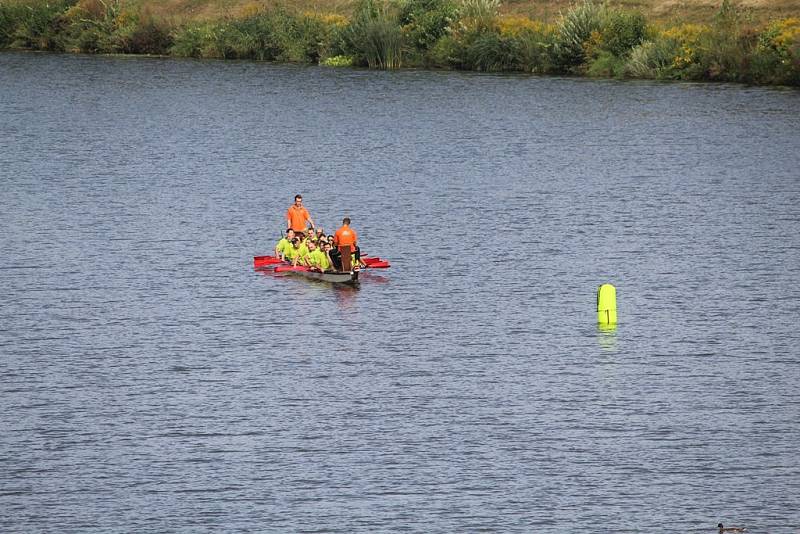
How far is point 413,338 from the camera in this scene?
40.0 meters

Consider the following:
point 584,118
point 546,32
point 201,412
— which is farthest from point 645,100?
point 201,412

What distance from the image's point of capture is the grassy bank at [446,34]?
9519cm

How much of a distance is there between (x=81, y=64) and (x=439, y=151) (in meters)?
55.3

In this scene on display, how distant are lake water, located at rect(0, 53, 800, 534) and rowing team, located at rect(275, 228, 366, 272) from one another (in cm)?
72

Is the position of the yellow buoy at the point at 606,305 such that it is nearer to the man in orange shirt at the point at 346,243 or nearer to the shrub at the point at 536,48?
the man in orange shirt at the point at 346,243

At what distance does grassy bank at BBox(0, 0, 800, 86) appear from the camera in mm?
95188

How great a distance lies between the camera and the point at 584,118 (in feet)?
284

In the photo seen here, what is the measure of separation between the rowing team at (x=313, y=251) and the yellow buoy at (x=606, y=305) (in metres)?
8.51

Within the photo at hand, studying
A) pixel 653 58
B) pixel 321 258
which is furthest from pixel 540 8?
pixel 321 258

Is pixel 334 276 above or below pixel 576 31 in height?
below

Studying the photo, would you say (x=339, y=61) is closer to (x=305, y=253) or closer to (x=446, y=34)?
(x=446, y=34)

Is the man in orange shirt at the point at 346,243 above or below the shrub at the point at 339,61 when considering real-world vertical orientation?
below

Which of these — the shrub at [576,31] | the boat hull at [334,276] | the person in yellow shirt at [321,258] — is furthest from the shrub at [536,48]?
the boat hull at [334,276]

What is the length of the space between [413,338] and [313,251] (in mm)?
8459
